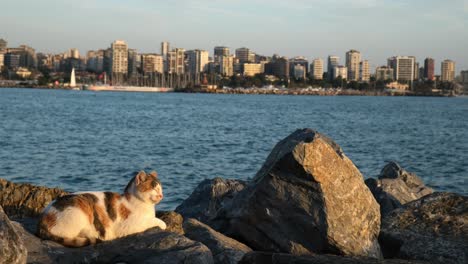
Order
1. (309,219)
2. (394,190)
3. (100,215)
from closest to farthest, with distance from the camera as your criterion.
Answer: (100,215), (309,219), (394,190)

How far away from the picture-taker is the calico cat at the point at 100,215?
706 cm

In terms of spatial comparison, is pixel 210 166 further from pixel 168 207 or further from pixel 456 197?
pixel 456 197

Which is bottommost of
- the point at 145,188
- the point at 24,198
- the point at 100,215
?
the point at 24,198

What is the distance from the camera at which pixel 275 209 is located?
28.2ft

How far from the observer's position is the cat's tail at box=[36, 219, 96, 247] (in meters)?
7.04

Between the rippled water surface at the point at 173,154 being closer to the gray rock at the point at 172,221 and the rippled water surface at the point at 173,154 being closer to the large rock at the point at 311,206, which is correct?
the large rock at the point at 311,206

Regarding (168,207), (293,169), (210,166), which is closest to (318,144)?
(293,169)

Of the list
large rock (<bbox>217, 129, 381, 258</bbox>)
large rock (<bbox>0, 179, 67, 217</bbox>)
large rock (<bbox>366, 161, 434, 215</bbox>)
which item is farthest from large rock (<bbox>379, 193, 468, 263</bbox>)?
large rock (<bbox>0, 179, 67, 217</bbox>)

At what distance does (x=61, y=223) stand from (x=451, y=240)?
15.5 ft

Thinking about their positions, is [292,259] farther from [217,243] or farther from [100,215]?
[100,215]

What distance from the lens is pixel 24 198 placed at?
8.73 metres

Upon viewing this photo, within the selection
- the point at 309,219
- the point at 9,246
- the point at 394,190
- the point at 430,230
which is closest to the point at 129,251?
the point at 9,246

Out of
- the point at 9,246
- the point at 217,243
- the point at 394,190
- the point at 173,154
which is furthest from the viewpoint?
the point at 173,154

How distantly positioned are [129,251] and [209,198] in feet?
17.3
